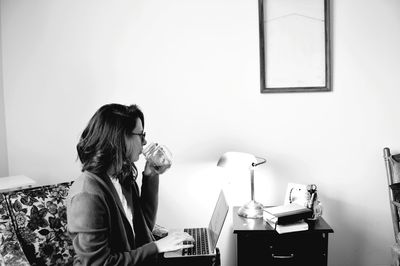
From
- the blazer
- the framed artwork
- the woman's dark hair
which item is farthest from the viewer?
the framed artwork

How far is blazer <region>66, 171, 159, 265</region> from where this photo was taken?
1348mm

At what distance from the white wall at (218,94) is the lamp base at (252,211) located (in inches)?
10.5

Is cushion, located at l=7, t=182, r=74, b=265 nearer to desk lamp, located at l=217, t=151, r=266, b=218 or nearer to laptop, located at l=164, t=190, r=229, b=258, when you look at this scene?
laptop, located at l=164, t=190, r=229, b=258

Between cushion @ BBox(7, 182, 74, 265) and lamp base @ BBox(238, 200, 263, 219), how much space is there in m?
0.95

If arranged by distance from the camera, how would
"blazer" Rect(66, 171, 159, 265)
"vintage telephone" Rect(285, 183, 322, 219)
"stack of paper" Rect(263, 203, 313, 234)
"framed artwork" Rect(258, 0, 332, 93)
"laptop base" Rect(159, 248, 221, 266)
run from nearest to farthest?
"blazer" Rect(66, 171, 159, 265) < "laptop base" Rect(159, 248, 221, 266) < "stack of paper" Rect(263, 203, 313, 234) < "vintage telephone" Rect(285, 183, 322, 219) < "framed artwork" Rect(258, 0, 332, 93)

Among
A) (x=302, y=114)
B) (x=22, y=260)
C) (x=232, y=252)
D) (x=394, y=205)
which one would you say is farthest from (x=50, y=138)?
(x=394, y=205)

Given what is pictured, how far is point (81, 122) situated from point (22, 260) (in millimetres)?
1083

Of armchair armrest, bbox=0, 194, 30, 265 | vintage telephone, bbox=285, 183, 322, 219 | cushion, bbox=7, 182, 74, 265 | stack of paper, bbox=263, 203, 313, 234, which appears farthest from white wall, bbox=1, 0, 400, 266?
armchair armrest, bbox=0, 194, 30, 265

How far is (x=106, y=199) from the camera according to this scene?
4.74ft

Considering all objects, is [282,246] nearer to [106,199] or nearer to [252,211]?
[252,211]

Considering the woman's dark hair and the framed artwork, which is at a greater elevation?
the framed artwork

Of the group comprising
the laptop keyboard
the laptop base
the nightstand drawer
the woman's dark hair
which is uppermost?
the woman's dark hair

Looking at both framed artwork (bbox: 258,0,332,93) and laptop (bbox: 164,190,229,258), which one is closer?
laptop (bbox: 164,190,229,258)

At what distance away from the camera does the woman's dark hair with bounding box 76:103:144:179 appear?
147 centimetres
